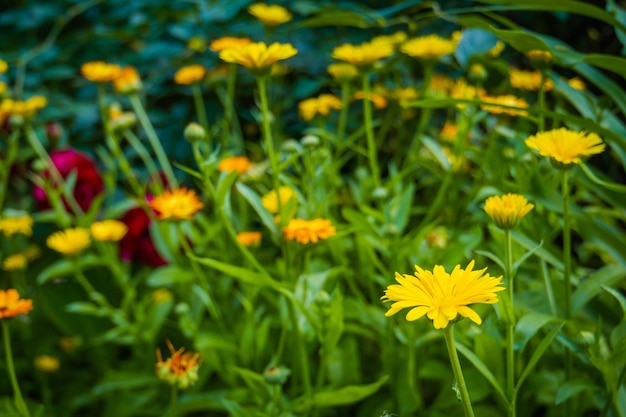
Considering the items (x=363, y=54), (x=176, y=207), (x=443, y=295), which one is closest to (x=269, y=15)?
(x=363, y=54)

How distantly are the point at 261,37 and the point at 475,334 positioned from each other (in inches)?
26.7

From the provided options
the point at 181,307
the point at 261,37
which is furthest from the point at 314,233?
the point at 261,37

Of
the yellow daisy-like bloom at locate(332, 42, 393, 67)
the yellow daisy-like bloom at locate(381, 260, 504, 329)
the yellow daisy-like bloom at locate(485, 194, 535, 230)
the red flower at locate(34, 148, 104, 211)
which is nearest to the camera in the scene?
the yellow daisy-like bloom at locate(381, 260, 504, 329)

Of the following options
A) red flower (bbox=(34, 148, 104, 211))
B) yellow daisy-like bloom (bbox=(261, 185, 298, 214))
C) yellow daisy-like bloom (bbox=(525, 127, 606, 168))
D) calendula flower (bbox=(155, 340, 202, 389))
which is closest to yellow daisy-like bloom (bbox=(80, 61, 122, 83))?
red flower (bbox=(34, 148, 104, 211))

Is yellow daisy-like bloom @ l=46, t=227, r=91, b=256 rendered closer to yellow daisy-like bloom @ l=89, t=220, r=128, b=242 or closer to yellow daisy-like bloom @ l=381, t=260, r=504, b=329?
yellow daisy-like bloom @ l=89, t=220, r=128, b=242

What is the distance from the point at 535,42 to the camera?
1.94 feet

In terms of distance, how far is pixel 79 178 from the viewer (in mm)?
933

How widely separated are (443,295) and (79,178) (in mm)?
705

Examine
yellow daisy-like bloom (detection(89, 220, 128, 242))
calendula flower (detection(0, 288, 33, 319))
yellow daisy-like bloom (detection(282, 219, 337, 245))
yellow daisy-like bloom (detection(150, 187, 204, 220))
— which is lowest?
yellow daisy-like bloom (detection(89, 220, 128, 242))

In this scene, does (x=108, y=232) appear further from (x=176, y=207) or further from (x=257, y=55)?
(x=257, y=55)

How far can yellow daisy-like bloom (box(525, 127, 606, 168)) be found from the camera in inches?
19.0

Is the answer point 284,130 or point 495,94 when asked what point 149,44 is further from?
point 495,94

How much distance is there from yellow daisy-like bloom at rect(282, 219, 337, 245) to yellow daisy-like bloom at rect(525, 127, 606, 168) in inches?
7.0

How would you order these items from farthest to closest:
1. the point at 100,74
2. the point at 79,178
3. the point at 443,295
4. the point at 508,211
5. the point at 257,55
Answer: the point at 79,178
the point at 100,74
the point at 257,55
the point at 508,211
the point at 443,295
